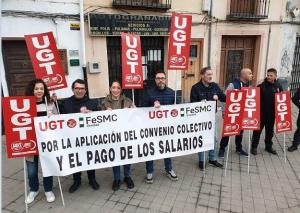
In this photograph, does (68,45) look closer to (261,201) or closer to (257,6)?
(261,201)

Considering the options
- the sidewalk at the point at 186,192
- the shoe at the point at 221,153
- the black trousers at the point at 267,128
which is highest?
the black trousers at the point at 267,128

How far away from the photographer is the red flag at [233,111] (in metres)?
4.37

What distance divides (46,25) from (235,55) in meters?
7.01

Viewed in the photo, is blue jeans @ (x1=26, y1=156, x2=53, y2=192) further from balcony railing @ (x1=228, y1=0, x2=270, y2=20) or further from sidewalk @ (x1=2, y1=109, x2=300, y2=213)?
balcony railing @ (x1=228, y1=0, x2=270, y2=20)

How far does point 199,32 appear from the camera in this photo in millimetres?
8867

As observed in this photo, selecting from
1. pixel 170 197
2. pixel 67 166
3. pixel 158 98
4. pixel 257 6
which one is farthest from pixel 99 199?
pixel 257 6

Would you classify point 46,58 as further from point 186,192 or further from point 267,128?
point 267,128

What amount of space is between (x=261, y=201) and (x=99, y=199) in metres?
2.42

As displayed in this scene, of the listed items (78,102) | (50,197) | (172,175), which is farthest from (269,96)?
(50,197)

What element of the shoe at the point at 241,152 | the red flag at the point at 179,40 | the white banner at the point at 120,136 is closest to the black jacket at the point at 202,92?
the white banner at the point at 120,136

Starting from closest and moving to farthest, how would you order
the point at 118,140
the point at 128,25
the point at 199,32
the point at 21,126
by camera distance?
the point at 21,126 < the point at 118,140 < the point at 128,25 < the point at 199,32

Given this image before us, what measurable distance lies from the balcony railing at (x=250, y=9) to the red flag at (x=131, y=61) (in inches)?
250

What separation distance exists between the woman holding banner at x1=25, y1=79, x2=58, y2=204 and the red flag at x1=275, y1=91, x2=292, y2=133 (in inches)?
156

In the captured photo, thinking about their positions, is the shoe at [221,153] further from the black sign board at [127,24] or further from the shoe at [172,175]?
the black sign board at [127,24]
